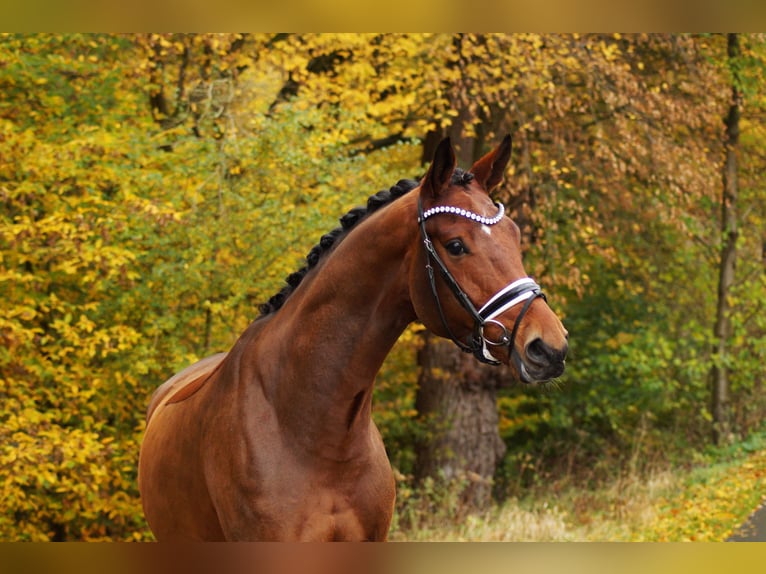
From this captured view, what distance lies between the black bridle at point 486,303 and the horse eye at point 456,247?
48 millimetres

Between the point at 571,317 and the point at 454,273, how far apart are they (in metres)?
10.8

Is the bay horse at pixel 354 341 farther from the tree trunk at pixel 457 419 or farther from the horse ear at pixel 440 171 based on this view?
the tree trunk at pixel 457 419

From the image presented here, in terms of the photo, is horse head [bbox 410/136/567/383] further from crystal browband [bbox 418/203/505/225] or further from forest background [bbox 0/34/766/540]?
forest background [bbox 0/34/766/540]

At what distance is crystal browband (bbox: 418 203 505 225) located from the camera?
3.08 meters

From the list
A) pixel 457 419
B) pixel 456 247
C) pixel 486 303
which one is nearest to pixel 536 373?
pixel 486 303

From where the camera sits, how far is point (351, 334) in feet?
10.8

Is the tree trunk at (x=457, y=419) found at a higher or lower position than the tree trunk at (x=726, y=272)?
lower

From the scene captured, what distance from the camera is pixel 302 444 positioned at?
328 centimetres

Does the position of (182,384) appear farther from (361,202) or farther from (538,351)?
(361,202)

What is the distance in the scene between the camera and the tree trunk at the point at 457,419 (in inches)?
473

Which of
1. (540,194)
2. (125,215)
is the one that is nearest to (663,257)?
(540,194)

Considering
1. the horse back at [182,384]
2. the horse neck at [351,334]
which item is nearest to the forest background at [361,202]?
the horse back at [182,384]

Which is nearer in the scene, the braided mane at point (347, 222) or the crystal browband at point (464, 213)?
the crystal browband at point (464, 213)
